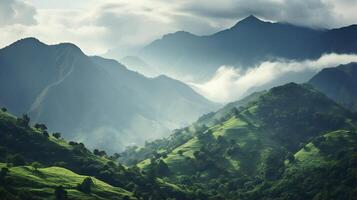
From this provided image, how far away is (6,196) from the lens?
194 meters
